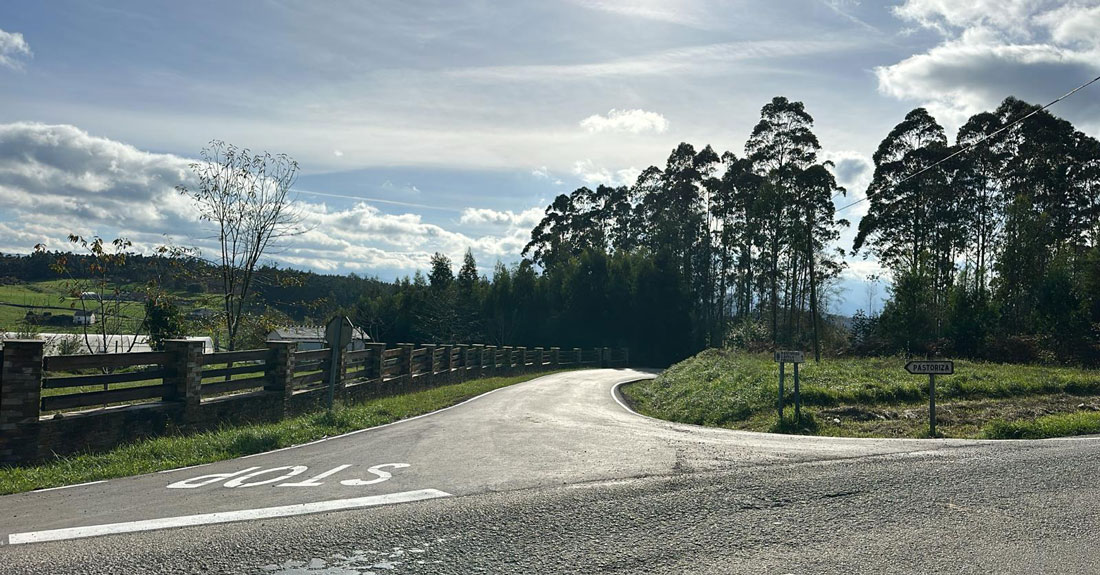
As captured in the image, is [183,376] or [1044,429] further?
[183,376]

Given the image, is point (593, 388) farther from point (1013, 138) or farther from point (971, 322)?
point (1013, 138)

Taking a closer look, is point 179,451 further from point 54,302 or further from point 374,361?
point 54,302

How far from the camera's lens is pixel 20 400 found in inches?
376

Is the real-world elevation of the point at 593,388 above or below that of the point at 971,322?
below

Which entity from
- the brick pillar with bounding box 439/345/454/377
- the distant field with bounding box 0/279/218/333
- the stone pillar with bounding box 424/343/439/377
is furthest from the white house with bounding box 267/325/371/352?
the brick pillar with bounding box 439/345/454/377

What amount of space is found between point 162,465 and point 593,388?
19.9 meters

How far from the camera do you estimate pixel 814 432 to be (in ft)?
44.9

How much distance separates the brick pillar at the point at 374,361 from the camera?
20703 mm

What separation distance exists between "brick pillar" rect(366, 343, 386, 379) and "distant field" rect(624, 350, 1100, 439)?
8107 millimetres

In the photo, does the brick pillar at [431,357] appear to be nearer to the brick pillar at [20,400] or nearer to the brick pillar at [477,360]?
the brick pillar at [477,360]

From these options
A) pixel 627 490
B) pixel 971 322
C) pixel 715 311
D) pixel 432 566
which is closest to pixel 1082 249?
pixel 971 322

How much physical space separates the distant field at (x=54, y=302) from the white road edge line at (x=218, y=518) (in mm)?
16348

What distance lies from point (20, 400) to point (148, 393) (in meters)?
2.32

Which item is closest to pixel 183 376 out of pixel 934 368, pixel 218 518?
pixel 218 518
